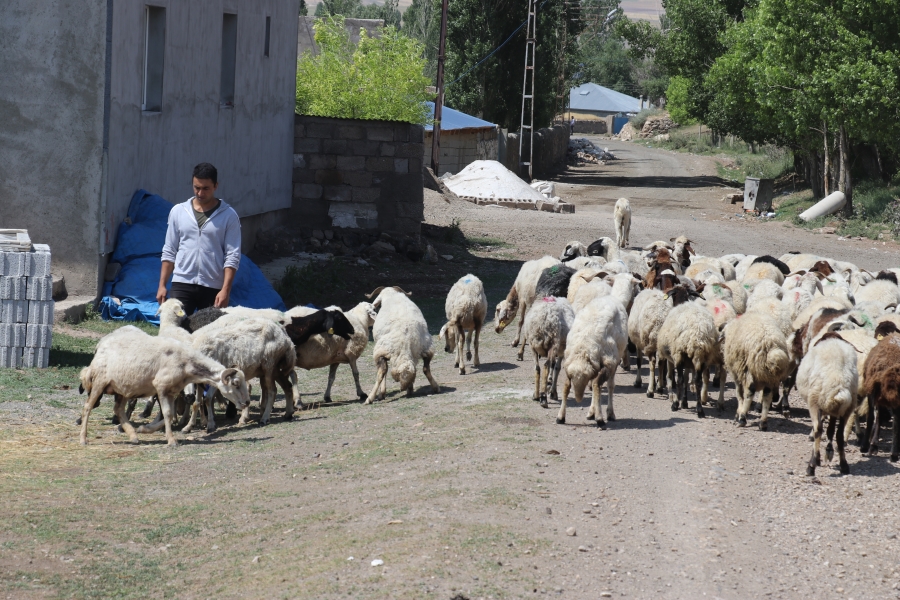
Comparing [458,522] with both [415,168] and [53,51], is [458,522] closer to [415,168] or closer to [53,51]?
[53,51]

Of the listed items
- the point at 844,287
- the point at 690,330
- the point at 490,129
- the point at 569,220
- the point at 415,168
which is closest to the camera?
the point at 690,330

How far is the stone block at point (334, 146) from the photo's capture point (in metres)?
20.0

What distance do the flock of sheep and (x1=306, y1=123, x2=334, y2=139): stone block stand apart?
393 inches

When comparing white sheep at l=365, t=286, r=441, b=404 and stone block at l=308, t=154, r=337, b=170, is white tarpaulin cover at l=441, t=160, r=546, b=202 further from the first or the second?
white sheep at l=365, t=286, r=441, b=404

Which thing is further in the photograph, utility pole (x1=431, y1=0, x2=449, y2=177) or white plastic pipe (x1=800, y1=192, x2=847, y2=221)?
utility pole (x1=431, y1=0, x2=449, y2=177)

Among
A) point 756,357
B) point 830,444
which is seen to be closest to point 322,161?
point 756,357

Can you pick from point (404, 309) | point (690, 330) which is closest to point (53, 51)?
point (404, 309)

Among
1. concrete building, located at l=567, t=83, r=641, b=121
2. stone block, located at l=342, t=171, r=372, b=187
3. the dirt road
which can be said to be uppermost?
concrete building, located at l=567, t=83, r=641, b=121

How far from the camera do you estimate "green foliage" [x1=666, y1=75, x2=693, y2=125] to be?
43.0m

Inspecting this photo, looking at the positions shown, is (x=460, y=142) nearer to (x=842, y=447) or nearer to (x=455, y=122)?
(x=455, y=122)

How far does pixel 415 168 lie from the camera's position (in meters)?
19.8

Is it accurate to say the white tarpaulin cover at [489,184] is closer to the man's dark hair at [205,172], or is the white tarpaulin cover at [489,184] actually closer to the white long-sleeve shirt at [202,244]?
the white long-sleeve shirt at [202,244]

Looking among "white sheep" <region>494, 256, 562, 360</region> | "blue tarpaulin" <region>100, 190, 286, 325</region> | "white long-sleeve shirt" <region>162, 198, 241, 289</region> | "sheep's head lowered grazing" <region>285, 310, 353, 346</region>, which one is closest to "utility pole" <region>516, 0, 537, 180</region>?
"blue tarpaulin" <region>100, 190, 286, 325</region>

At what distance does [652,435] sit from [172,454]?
3.66m
